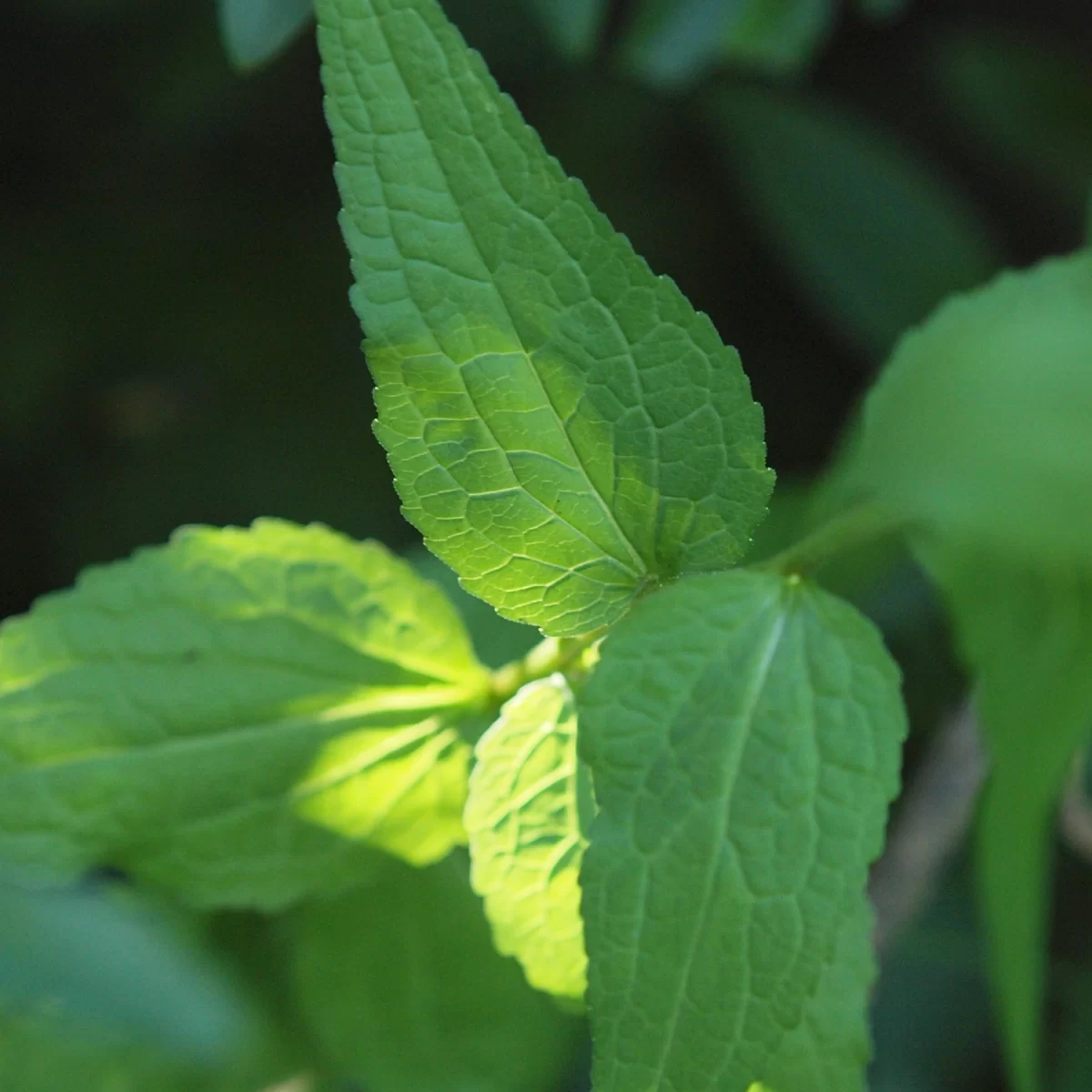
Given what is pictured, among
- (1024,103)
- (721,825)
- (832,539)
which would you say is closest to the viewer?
(721,825)

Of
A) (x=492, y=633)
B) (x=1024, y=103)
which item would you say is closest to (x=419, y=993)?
(x=492, y=633)

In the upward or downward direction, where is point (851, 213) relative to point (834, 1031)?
upward

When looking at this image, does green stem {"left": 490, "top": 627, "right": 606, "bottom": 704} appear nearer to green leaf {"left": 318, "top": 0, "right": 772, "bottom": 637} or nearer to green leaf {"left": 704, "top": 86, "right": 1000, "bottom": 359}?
green leaf {"left": 318, "top": 0, "right": 772, "bottom": 637}

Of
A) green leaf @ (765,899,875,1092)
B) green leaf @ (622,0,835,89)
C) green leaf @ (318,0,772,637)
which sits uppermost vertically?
green leaf @ (622,0,835,89)

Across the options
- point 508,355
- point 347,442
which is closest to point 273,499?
point 347,442

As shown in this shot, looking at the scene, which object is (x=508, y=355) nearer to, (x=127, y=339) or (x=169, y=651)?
(x=169, y=651)

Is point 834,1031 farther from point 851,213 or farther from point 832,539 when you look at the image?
point 851,213

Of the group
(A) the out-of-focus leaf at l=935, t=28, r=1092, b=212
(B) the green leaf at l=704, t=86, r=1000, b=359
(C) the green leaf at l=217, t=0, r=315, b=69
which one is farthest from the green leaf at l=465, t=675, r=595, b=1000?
(A) the out-of-focus leaf at l=935, t=28, r=1092, b=212
